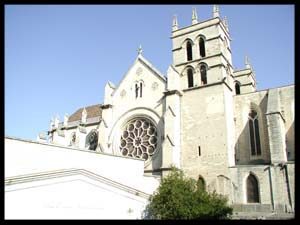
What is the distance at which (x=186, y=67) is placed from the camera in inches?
1198

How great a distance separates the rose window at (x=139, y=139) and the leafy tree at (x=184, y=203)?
8290 mm

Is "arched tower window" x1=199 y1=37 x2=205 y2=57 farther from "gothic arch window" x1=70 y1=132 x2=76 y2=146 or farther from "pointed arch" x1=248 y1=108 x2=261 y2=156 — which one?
"gothic arch window" x1=70 y1=132 x2=76 y2=146

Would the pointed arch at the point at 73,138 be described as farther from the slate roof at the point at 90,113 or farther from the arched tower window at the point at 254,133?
the arched tower window at the point at 254,133

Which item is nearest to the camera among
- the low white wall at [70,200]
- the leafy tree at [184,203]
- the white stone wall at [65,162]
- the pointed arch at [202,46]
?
the low white wall at [70,200]

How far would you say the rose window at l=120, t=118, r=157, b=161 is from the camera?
96.1 ft

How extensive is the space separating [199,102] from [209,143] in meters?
3.95

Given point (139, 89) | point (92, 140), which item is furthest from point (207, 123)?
point (92, 140)

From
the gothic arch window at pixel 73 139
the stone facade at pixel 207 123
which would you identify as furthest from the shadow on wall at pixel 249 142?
the gothic arch window at pixel 73 139

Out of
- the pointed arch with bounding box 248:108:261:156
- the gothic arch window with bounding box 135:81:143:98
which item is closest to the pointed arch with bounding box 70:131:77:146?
the gothic arch window with bounding box 135:81:143:98

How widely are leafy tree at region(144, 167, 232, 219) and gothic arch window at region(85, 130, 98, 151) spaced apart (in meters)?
15.7

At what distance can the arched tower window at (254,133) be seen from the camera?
26.7m

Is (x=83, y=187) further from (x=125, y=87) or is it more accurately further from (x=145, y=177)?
(x=125, y=87)
